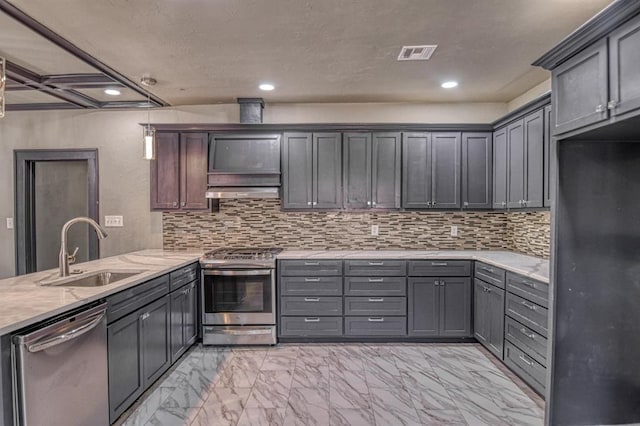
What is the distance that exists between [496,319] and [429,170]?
1624mm

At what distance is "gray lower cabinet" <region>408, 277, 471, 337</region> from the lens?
11.0 ft

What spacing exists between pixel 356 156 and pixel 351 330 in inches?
72.9

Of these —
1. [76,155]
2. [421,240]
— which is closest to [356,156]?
[421,240]

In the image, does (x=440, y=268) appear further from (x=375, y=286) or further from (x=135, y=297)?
(x=135, y=297)

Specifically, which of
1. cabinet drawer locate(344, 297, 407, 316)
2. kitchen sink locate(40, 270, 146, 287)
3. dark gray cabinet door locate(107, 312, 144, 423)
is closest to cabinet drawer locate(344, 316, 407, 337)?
cabinet drawer locate(344, 297, 407, 316)

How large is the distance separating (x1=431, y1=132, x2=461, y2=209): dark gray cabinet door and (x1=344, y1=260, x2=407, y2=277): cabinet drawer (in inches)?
33.8

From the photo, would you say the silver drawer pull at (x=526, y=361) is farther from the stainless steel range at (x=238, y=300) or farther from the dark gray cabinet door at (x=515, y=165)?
the stainless steel range at (x=238, y=300)

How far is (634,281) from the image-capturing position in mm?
1780

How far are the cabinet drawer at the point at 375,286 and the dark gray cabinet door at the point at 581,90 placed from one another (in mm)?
2007

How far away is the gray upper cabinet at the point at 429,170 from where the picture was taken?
3.62 meters

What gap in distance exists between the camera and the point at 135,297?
7.42 feet

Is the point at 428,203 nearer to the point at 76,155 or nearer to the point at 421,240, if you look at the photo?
the point at 421,240

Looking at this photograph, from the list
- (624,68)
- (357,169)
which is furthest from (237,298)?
(624,68)

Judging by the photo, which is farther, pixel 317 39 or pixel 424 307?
pixel 424 307
